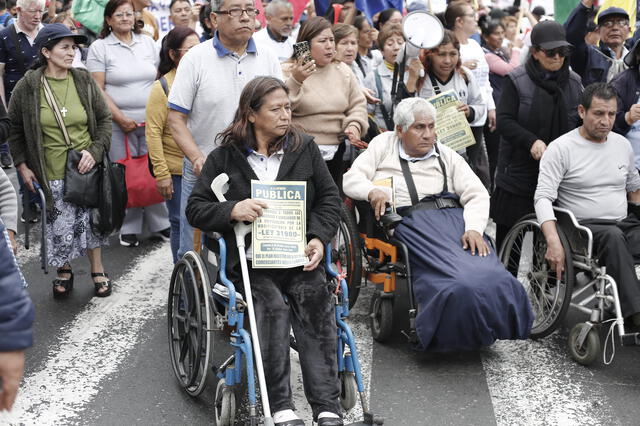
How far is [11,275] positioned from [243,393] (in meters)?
2.27

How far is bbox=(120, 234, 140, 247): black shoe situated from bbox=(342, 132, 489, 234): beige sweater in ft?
9.16

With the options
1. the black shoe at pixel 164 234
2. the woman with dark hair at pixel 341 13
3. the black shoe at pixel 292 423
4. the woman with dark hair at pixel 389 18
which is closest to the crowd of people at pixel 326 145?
the black shoe at pixel 292 423

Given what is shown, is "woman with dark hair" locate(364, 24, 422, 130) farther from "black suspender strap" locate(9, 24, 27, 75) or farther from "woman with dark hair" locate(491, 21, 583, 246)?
"black suspender strap" locate(9, 24, 27, 75)

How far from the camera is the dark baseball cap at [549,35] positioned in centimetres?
557

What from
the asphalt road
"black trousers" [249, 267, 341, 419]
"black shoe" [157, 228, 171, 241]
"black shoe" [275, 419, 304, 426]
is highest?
"black trousers" [249, 267, 341, 419]

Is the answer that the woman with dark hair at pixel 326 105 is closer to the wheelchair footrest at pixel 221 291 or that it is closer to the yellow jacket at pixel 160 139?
the yellow jacket at pixel 160 139

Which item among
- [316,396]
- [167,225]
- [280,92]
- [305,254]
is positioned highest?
[280,92]

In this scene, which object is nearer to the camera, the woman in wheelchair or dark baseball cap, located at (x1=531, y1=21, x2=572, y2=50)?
the woman in wheelchair

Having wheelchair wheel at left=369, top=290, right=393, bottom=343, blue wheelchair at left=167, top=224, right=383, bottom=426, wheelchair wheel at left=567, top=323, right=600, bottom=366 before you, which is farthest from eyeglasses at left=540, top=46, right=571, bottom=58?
blue wheelchair at left=167, top=224, right=383, bottom=426

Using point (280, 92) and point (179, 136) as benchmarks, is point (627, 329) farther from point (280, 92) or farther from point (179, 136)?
point (179, 136)

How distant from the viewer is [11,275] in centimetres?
243

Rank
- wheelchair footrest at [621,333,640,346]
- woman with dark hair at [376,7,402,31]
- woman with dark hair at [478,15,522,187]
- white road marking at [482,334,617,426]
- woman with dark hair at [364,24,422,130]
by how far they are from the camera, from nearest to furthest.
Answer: white road marking at [482,334,617,426] → wheelchair footrest at [621,333,640,346] → woman with dark hair at [364,24,422,130] → woman with dark hair at [376,7,402,31] → woman with dark hair at [478,15,522,187]

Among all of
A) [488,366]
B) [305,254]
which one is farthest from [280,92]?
[488,366]

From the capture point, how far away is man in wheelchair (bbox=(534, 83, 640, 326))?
5.17 m
